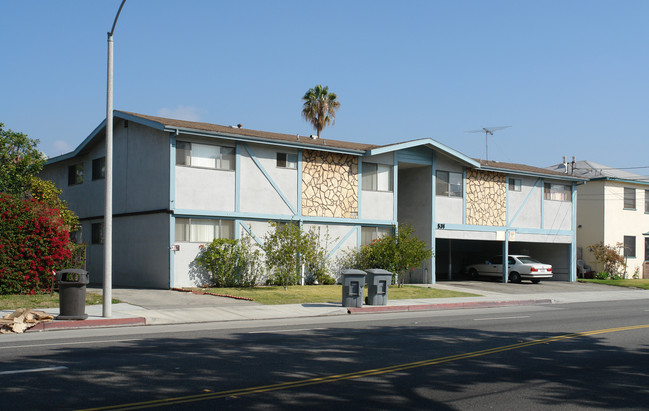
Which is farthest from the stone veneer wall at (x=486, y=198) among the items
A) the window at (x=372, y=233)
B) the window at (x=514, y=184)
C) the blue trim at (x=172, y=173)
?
the blue trim at (x=172, y=173)

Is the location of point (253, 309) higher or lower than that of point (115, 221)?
lower

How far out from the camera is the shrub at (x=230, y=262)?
2431 centimetres

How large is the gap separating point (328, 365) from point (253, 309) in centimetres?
1015

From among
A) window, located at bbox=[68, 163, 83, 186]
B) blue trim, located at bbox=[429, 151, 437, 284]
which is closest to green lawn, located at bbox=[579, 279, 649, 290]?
blue trim, located at bbox=[429, 151, 437, 284]

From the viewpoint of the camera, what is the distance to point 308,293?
24.0 metres

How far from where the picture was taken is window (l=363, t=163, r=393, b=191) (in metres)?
29.9

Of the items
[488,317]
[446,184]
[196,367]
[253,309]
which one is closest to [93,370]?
[196,367]

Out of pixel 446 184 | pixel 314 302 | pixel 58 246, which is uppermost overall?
pixel 446 184

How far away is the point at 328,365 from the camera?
9.42 metres

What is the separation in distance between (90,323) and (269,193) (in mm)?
12206

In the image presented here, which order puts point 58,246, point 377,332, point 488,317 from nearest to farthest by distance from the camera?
point 377,332, point 488,317, point 58,246

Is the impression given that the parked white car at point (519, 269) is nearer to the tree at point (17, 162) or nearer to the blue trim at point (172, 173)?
the blue trim at point (172, 173)

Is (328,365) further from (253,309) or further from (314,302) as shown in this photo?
(314,302)

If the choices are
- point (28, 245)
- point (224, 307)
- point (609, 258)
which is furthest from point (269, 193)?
point (609, 258)
